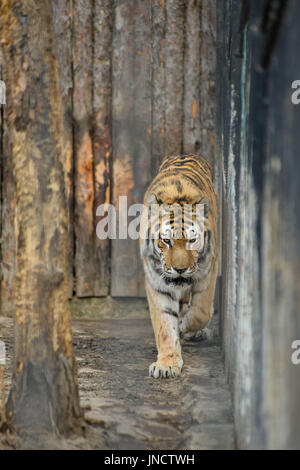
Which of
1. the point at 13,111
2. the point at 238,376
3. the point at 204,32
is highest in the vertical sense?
the point at 204,32

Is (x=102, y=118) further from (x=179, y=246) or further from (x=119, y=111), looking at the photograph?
(x=179, y=246)

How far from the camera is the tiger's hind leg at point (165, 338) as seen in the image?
12.2 feet

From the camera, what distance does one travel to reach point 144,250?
4.12m

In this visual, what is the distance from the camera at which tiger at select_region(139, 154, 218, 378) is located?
12.6 ft

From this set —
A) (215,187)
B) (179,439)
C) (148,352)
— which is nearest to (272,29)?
(179,439)

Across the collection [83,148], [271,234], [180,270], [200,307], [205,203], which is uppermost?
[83,148]

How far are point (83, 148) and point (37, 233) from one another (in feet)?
8.86

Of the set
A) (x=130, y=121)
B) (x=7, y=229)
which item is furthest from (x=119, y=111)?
(x=7, y=229)

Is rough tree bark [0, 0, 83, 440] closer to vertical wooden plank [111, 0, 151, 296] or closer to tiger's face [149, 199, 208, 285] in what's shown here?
tiger's face [149, 199, 208, 285]

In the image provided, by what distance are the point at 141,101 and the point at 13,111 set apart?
2636 millimetres

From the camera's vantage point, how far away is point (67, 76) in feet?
17.0

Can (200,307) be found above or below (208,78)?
below

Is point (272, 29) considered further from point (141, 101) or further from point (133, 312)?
point (133, 312)

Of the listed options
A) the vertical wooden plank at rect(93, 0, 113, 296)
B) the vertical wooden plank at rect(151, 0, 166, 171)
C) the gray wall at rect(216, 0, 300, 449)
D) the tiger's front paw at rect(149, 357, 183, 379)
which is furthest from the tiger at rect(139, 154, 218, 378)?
the gray wall at rect(216, 0, 300, 449)
